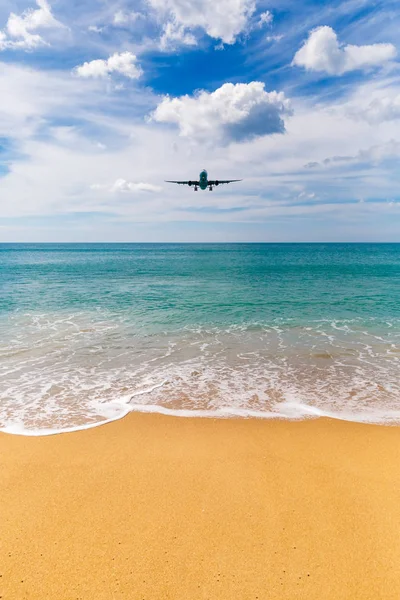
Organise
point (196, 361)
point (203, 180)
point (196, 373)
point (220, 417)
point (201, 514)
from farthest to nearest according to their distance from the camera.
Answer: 1. point (203, 180)
2. point (196, 361)
3. point (196, 373)
4. point (220, 417)
5. point (201, 514)

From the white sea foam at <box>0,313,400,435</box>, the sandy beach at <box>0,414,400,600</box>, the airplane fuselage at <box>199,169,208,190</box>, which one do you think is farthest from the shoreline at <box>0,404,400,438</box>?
the airplane fuselage at <box>199,169,208,190</box>

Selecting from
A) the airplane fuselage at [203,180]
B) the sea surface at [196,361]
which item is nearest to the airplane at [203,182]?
the airplane fuselage at [203,180]

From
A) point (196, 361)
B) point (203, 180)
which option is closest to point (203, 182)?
point (203, 180)

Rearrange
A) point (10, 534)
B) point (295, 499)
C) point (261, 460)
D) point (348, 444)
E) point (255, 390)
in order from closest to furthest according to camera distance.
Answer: point (10, 534) → point (295, 499) → point (261, 460) → point (348, 444) → point (255, 390)

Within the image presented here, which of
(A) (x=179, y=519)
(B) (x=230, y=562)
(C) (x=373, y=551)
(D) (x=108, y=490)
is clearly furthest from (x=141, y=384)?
(C) (x=373, y=551)

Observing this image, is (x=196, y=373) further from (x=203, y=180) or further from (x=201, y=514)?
(x=203, y=180)

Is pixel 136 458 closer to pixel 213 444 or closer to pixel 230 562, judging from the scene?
pixel 213 444

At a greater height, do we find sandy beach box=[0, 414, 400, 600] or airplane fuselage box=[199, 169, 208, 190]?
airplane fuselage box=[199, 169, 208, 190]

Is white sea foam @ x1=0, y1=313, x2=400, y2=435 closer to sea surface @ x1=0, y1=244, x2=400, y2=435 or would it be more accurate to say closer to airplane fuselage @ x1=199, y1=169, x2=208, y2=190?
sea surface @ x1=0, y1=244, x2=400, y2=435

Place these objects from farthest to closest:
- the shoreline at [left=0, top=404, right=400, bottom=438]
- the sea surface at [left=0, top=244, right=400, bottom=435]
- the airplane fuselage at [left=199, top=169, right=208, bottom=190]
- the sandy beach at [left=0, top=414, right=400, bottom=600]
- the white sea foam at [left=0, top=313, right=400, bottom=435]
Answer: the airplane fuselage at [left=199, top=169, right=208, bottom=190], the sea surface at [left=0, top=244, right=400, bottom=435], the white sea foam at [left=0, top=313, right=400, bottom=435], the shoreline at [left=0, top=404, right=400, bottom=438], the sandy beach at [left=0, top=414, right=400, bottom=600]
